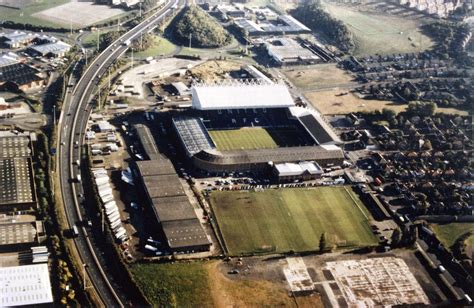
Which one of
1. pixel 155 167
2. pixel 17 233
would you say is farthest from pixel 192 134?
pixel 17 233

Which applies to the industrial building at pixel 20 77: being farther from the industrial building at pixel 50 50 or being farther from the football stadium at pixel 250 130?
the football stadium at pixel 250 130

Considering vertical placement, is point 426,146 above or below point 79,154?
above

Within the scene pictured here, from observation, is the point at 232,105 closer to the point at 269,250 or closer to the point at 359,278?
the point at 269,250

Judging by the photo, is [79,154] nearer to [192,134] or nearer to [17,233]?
[192,134]

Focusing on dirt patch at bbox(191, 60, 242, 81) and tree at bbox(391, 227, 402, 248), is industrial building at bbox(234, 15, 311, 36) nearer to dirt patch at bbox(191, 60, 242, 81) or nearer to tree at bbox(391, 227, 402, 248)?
dirt patch at bbox(191, 60, 242, 81)

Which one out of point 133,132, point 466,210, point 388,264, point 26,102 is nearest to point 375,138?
point 466,210

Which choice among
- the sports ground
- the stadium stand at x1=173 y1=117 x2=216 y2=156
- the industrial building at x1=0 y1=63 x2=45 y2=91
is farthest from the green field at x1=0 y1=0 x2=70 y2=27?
the sports ground
